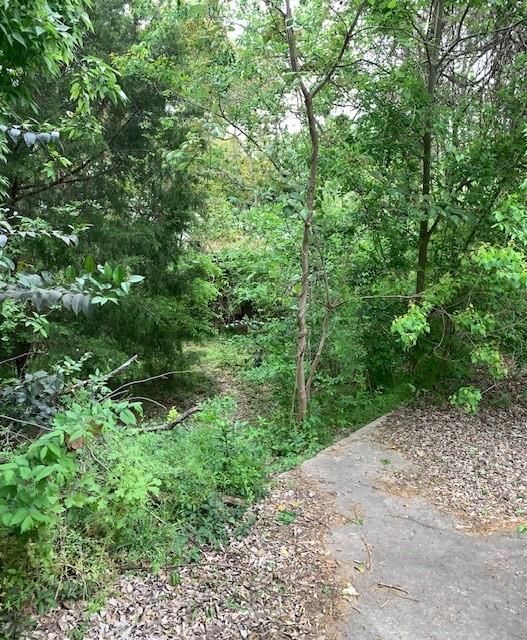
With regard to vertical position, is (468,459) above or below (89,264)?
below

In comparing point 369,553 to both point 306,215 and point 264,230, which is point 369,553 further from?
point 264,230

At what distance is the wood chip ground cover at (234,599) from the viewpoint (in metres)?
1.94

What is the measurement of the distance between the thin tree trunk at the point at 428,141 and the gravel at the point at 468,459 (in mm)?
1340

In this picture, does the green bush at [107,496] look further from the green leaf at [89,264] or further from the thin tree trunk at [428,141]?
the thin tree trunk at [428,141]

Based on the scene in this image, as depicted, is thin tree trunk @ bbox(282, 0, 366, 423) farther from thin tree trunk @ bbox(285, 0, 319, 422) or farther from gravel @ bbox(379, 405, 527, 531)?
gravel @ bbox(379, 405, 527, 531)

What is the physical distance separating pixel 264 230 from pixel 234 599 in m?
3.56

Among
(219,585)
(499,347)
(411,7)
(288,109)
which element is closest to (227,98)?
(288,109)

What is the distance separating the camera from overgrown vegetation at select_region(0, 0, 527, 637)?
235 cm

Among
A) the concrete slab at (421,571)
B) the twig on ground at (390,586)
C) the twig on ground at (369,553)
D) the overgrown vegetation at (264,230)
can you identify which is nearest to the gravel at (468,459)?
the concrete slab at (421,571)

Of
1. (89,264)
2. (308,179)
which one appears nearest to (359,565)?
(89,264)

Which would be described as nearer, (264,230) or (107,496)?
(107,496)

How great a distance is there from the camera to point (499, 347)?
463cm

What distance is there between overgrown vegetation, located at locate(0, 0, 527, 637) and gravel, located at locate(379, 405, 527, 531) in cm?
40

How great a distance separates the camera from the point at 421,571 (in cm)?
248
